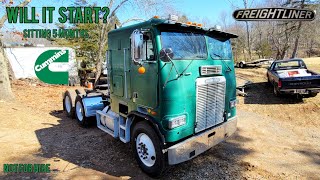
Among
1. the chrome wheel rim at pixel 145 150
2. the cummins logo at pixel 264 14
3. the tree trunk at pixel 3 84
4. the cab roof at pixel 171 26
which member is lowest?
the chrome wheel rim at pixel 145 150

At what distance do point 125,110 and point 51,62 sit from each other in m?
14.4

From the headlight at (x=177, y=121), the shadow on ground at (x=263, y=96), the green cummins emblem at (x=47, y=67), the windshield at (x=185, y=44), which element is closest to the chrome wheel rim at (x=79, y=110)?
the headlight at (x=177, y=121)

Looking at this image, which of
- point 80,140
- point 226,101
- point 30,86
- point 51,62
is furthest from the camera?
point 51,62

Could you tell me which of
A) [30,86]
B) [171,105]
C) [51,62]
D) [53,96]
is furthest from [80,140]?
[51,62]

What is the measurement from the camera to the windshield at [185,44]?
3.92m

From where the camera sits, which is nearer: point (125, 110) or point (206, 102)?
point (206, 102)

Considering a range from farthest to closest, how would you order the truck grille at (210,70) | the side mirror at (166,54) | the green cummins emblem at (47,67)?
the green cummins emblem at (47,67) → the truck grille at (210,70) → the side mirror at (166,54)

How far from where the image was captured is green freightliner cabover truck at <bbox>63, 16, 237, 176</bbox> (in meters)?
3.81

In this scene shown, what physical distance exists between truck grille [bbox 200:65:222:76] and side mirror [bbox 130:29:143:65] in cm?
115

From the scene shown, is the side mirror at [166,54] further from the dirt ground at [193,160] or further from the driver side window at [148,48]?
the dirt ground at [193,160]

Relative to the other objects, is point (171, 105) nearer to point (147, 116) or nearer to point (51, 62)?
point (147, 116)

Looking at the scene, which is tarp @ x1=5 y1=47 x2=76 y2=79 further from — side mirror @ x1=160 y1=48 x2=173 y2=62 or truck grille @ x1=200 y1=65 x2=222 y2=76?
side mirror @ x1=160 y1=48 x2=173 y2=62

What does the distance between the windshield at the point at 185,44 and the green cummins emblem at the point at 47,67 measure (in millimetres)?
14137

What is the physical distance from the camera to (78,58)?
17.9 metres
